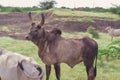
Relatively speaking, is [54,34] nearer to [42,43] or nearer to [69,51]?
[42,43]

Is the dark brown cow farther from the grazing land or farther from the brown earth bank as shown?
the brown earth bank

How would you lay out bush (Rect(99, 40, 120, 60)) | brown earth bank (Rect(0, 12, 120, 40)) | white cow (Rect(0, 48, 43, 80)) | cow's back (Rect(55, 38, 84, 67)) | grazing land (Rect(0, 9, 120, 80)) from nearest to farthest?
white cow (Rect(0, 48, 43, 80)), cow's back (Rect(55, 38, 84, 67)), grazing land (Rect(0, 9, 120, 80)), bush (Rect(99, 40, 120, 60)), brown earth bank (Rect(0, 12, 120, 40))

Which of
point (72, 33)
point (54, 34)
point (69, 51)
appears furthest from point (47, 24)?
point (69, 51)

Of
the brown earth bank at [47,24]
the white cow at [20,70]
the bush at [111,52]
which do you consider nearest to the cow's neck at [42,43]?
the white cow at [20,70]

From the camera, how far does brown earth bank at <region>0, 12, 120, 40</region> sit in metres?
23.0

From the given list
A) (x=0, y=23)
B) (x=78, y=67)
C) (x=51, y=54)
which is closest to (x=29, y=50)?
(x=78, y=67)

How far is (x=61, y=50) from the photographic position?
350 inches

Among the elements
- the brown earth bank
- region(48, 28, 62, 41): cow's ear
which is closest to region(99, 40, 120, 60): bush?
region(48, 28, 62, 41): cow's ear

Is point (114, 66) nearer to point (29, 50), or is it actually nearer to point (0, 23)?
point (29, 50)

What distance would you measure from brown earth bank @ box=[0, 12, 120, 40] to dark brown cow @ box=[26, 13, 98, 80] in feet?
40.0

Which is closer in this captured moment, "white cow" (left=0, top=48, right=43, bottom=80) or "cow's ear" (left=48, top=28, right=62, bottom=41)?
"white cow" (left=0, top=48, right=43, bottom=80)

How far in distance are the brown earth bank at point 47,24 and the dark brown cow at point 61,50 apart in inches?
480

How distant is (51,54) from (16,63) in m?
3.43

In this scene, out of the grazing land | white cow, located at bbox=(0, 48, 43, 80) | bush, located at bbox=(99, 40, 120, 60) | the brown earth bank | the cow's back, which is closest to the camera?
white cow, located at bbox=(0, 48, 43, 80)
